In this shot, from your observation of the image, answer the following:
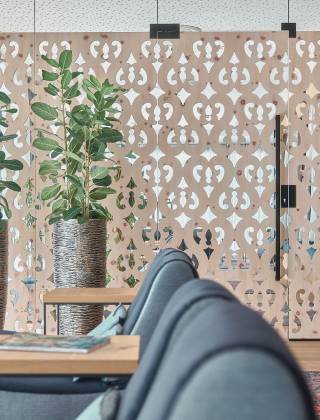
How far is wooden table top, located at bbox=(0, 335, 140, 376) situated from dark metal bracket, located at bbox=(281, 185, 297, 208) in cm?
431

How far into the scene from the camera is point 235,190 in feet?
20.2

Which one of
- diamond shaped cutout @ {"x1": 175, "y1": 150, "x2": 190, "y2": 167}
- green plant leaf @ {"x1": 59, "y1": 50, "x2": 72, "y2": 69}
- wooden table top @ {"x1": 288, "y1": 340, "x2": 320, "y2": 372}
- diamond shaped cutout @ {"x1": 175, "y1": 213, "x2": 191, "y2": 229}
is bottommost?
wooden table top @ {"x1": 288, "y1": 340, "x2": 320, "y2": 372}

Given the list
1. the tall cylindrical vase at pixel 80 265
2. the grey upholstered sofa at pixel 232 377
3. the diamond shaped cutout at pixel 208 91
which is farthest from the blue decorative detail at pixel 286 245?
the grey upholstered sofa at pixel 232 377

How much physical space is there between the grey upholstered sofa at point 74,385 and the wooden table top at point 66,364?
0.45 m

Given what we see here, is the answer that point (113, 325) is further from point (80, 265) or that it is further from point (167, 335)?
point (80, 265)

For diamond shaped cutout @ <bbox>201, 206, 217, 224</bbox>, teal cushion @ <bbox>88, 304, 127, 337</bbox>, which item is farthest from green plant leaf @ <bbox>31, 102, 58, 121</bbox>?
teal cushion @ <bbox>88, 304, 127, 337</bbox>

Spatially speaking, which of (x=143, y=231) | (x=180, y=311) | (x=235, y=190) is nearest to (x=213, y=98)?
(x=235, y=190)

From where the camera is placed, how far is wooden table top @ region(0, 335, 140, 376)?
1.94 metres

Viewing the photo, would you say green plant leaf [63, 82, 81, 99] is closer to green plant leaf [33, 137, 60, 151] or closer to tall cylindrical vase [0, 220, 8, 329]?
green plant leaf [33, 137, 60, 151]

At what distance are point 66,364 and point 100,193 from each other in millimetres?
3704

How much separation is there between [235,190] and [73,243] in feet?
4.85

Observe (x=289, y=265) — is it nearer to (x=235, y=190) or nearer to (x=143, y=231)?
(x=235, y=190)

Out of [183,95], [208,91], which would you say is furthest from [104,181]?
[208,91]

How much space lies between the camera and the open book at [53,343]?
206cm
